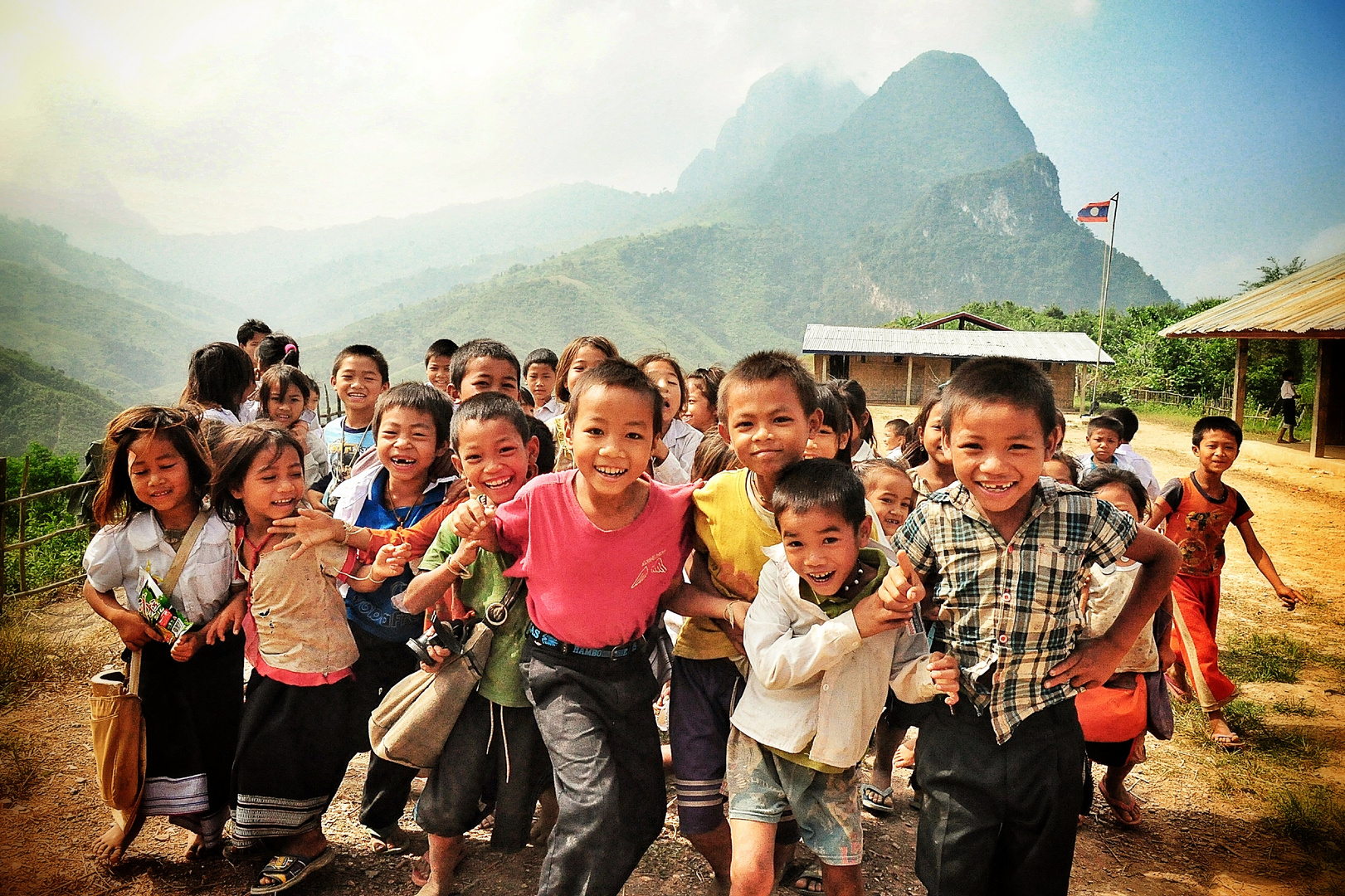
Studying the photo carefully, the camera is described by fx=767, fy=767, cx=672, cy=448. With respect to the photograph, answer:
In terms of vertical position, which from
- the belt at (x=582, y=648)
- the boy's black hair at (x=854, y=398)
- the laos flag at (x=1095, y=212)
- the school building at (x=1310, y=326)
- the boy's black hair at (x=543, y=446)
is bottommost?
the belt at (x=582, y=648)

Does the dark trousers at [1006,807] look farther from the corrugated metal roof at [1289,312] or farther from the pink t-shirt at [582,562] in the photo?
the corrugated metal roof at [1289,312]

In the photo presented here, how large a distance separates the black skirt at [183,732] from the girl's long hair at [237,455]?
492 mm

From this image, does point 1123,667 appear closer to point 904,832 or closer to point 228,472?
point 904,832

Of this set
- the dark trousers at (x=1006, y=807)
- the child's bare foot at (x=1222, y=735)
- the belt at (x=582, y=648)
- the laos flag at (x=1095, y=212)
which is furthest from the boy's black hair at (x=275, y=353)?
the laos flag at (x=1095, y=212)

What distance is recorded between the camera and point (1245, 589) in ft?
22.6

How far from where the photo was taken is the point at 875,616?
1.87 metres

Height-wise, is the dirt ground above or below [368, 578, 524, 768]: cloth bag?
below

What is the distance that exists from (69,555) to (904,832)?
737cm

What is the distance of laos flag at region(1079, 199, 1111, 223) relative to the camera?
26781mm

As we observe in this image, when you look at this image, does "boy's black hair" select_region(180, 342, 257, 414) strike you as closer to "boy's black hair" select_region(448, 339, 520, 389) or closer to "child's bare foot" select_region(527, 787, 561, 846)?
"boy's black hair" select_region(448, 339, 520, 389)

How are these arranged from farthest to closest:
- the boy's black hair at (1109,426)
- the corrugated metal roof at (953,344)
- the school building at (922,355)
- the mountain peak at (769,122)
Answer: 1. the mountain peak at (769,122)
2. the school building at (922,355)
3. the corrugated metal roof at (953,344)
4. the boy's black hair at (1109,426)

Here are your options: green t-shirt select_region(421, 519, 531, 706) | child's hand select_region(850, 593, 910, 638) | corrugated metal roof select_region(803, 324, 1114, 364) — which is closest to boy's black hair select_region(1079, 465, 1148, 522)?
child's hand select_region(850, 593, 910, 638)

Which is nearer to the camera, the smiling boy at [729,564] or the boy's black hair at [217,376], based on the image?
the smiling boy at [729,564]

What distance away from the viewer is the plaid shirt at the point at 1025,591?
195 cm
